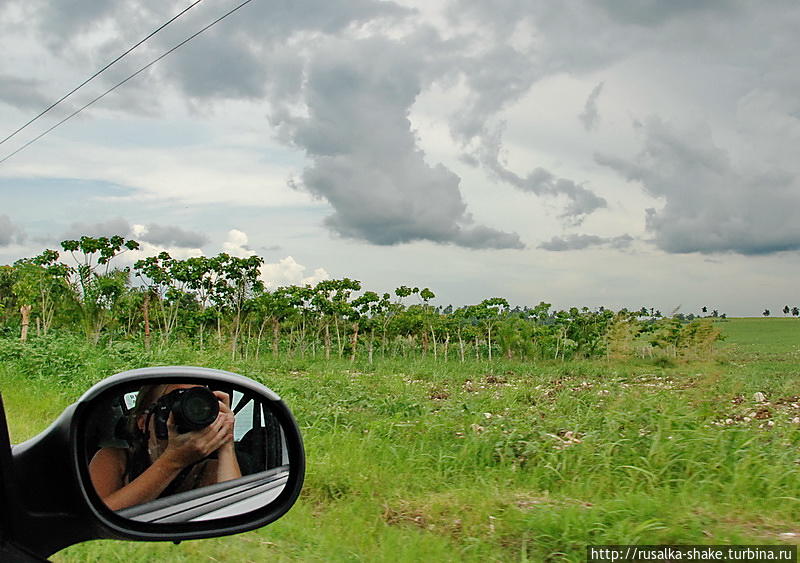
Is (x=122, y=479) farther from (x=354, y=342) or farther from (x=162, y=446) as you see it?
(x=354, y=342)

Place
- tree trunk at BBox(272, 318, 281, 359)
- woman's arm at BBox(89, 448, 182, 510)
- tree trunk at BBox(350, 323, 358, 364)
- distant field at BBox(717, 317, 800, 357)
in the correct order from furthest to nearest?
1. distant field at BBox(717, 317, 800, 357)
2. tree trunk at BBox(350, 323, 358, 364)
3. tree trunk at BBox(272, 318, 281, 359)
4. woman's arm at BBox(89, 448, 182, 510)

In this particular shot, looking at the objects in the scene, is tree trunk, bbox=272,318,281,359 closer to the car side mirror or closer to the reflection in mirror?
the car side mirror

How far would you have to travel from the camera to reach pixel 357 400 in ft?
24.8

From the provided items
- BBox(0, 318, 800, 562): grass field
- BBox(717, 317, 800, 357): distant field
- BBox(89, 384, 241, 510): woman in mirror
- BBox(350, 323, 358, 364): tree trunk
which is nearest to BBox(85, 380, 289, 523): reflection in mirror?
BBox(89, 384, 241, 510): woman in mirror

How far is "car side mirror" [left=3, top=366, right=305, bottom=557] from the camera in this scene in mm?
995

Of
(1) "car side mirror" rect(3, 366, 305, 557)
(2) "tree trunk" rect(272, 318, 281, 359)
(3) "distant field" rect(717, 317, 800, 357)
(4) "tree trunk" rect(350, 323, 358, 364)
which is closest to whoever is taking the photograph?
(1) "car side mirror" rect(3, 366, 305, 557)

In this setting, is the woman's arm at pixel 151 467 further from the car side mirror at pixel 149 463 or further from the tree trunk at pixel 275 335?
the tree trunk at pixel 275 335

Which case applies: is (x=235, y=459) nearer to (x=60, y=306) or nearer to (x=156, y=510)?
(x=156, y=510)

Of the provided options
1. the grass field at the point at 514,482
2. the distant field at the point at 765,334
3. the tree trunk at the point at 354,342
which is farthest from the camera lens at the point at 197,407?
the distant field at the point at 765,334

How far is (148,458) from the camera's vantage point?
1.18 m

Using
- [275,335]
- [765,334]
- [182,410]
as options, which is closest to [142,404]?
[182,410]

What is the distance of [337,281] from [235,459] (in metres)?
17.7

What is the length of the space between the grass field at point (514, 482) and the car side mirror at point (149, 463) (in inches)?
61.2

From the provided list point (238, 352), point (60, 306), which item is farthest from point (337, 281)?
point (60, 306)
